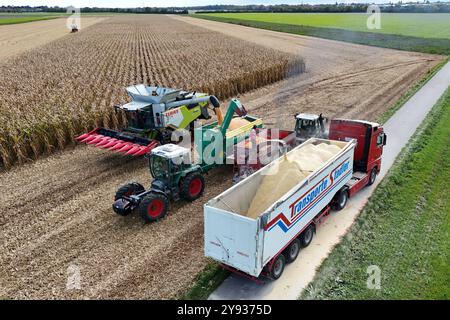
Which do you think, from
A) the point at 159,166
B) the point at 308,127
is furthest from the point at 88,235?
the point at 308,127

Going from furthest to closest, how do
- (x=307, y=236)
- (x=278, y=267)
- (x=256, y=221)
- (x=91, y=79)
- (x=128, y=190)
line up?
(x=91, y=79), (x=128, y=190), (x=307, y=236), (x=278, y=267), (x=256, y=221)

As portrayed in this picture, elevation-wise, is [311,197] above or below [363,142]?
below

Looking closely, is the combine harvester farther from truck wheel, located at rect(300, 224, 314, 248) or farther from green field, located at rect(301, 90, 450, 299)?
green field, located at rect(301, 90, 450, 299)

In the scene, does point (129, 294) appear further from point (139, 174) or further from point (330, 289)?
point (139, 174)

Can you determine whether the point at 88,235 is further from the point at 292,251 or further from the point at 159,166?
the point at 292,251

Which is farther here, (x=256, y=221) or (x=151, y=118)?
(x=151, y=118)

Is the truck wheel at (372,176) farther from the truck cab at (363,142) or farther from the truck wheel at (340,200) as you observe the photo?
the truck wheel at (340,200)

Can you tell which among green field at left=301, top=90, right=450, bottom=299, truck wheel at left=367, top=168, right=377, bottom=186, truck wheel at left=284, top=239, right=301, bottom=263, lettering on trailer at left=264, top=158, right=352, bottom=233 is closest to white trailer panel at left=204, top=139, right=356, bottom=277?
lettering on trailer at left=264, top=158, right=352, bottom=233

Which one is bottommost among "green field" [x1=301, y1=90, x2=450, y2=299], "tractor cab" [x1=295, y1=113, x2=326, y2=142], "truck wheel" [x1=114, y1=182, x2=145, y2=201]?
"green field" [x1=301, y1=90, x2=450, y2=299]
